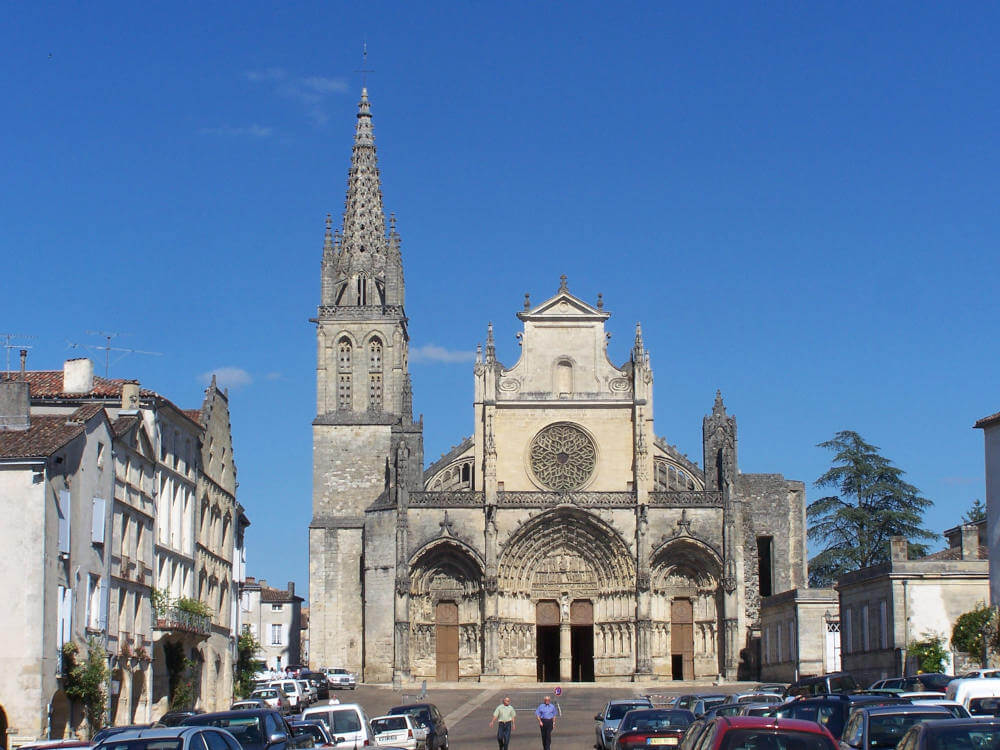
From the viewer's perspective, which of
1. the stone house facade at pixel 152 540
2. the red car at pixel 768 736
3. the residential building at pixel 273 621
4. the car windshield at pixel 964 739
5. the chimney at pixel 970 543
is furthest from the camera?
the residential building at pixel 273 621

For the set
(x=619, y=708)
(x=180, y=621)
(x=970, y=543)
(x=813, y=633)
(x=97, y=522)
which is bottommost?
(x=619, y=708)

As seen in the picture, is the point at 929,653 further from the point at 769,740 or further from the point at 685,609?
the point at 769,740

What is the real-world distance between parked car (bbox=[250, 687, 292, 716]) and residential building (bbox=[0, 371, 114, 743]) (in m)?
5.17

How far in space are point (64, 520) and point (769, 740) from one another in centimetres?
2310

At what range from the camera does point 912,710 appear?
19.2 m

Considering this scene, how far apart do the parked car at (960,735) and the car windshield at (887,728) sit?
3940 millimetres

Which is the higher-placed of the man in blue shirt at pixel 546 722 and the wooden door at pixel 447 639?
the wooden door at pixel 447 639

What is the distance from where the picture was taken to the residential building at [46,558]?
32.0 meters

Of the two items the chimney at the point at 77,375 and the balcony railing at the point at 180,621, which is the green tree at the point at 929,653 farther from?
the chimney at the point at 77,375

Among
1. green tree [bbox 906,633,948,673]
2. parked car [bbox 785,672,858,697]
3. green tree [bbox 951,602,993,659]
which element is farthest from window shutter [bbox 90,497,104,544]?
green tree [bbox 906,633,948,673]

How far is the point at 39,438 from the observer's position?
111 ft

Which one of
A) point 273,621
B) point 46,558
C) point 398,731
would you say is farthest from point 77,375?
point 273,621

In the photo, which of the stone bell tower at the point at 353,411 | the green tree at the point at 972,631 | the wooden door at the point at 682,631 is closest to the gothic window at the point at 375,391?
the stone bell tower at the point at 353,411

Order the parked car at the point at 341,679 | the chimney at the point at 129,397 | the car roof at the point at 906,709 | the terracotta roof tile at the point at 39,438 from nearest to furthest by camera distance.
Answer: the car roof at the point at 906,709
the terracotta roof tile at the point at 39,438
the chimney at the point at 129,397
the parked car at the point at 341,679
